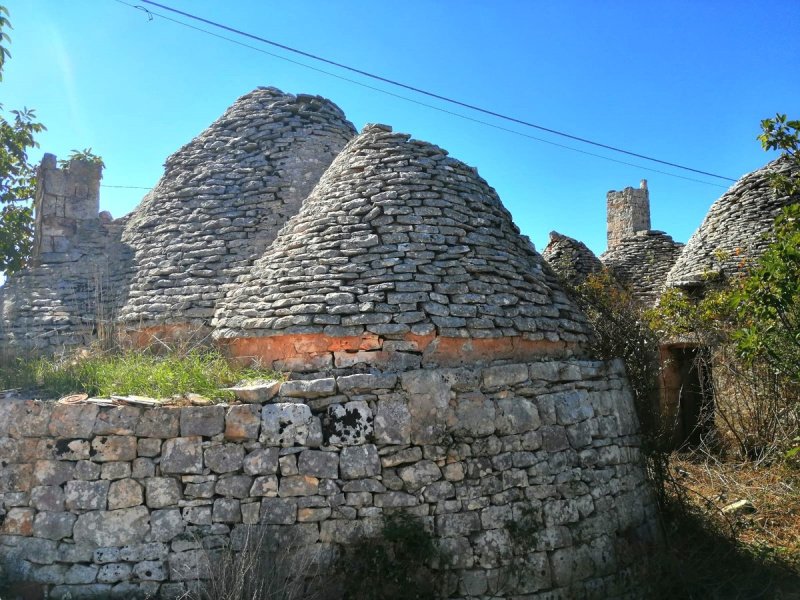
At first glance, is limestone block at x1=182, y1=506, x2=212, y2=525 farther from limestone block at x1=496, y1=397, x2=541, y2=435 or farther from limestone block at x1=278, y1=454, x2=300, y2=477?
limestone block at x1=496, y1=397, x2=541, y2=435

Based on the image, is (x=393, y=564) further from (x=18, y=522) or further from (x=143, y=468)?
(x=18, y=522)

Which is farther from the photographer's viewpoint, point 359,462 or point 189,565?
point 359,462

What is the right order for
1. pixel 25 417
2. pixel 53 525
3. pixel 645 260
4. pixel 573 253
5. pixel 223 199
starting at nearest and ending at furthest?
pixel 53 525 → pixel 25 417 → pixel 223 199 → pixel 573 253 → pixel 645 260

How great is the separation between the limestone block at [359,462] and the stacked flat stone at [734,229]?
8.46 metres

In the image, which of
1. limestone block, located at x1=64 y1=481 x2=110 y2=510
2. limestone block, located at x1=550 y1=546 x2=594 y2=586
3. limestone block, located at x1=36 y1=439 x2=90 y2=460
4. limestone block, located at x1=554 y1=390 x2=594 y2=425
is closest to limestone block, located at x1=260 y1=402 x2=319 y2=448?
limestone block, located at x1=64 y1=481 x2=110 y2=510

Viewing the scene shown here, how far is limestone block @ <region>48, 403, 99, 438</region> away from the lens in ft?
15.5

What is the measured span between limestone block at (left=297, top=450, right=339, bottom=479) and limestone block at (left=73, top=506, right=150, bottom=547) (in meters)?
1.18

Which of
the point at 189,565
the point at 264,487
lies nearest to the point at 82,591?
the point at 189,565

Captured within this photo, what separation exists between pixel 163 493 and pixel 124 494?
0.95 ft

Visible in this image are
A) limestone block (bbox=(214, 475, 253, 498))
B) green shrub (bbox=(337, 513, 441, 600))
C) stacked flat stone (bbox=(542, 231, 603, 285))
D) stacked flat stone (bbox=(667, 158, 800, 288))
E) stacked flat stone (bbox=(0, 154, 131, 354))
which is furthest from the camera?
stacked flat stone (bbox=(542, 231, 603, 285))

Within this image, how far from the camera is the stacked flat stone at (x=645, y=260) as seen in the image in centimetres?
1457

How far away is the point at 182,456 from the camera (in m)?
4.63

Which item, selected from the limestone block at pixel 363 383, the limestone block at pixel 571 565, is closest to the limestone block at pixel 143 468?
the limestone block at pixel 363 383

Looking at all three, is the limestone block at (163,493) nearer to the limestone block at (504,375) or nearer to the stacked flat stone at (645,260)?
the limestone block at (504,375)
